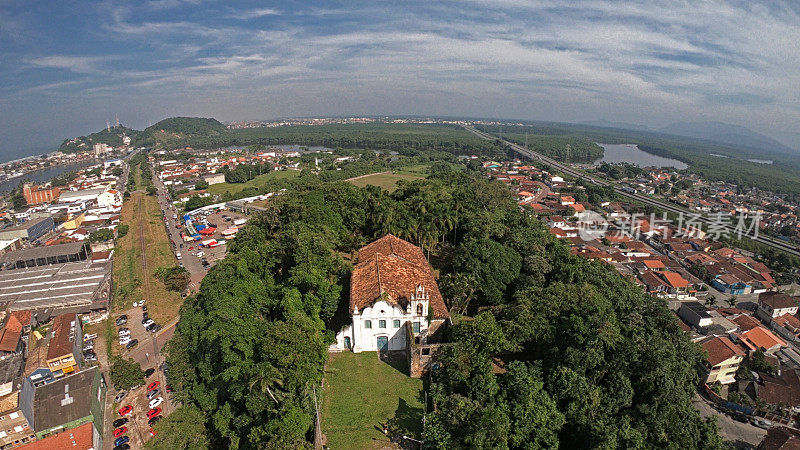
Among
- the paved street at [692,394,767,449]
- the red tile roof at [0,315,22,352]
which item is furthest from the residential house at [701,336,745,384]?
the red tile roof at [0,315,22,352]

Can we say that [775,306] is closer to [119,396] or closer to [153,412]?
[153,412]

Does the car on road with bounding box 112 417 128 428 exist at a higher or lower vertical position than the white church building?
lower

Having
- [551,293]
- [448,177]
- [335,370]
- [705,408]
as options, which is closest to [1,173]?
[448,177]

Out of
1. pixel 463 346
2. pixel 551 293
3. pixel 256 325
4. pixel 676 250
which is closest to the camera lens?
pixel 463 346

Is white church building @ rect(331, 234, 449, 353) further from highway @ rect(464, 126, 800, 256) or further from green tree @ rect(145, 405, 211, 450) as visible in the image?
highway @ rect(464, 126, 800, 256)

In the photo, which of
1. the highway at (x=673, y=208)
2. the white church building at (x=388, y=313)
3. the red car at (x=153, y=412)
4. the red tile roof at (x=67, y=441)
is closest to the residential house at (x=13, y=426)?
the red tile roof at (x=67, y=441)

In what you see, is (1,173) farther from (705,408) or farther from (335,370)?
(705,408)
